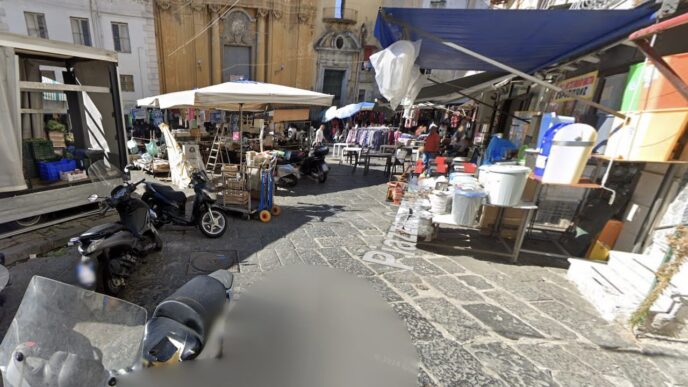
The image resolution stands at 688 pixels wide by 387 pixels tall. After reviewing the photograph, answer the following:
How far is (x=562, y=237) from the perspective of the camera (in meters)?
5.19

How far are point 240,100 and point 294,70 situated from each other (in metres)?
17.7

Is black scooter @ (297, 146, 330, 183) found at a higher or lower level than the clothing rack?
lower

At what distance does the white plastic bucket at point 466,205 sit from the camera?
407cm

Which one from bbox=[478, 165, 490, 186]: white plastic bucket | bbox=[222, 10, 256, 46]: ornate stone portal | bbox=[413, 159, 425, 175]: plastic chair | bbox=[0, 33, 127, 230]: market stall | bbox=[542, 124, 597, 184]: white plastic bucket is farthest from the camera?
bbox=[222, 10, 256, 46]: ornate stone portal

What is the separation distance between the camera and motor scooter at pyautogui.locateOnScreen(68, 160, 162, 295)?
3.05m

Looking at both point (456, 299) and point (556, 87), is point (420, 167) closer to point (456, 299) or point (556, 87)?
point (556, 87)

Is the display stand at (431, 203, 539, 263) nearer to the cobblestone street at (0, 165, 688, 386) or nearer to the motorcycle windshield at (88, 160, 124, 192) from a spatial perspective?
the cobblestone street at (0, 165, 688, 386)

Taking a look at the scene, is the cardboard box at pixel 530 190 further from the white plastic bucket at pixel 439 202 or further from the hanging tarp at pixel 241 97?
the hanging tarp at pixel 241 97

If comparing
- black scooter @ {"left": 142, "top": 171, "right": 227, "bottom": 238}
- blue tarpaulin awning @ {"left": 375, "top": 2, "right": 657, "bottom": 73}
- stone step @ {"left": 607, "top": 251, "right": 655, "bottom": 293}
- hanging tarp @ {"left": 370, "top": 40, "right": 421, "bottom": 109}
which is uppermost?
blue tarpaulin awning @ {"left": 375, "top": 2, "right": 657, "bottom": 73}

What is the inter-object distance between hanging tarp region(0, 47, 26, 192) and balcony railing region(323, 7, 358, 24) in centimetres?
2147

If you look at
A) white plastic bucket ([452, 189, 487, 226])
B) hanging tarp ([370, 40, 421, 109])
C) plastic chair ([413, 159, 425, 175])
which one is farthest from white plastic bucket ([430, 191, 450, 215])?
plastic chair ([413, 159, 425, 175])

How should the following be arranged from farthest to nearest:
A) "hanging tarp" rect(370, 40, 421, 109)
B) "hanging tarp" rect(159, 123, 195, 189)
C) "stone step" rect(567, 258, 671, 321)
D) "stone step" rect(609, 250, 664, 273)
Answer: "hanging tarp" rect(159, 123, 195, 189), "hanging tarp" rect(370, 40, 421, 109), "stone step" rect(609, 250, 664, 273), "stone step" rect(567, 258, 671, 321)

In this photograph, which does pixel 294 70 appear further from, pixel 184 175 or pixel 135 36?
pixel 184 175

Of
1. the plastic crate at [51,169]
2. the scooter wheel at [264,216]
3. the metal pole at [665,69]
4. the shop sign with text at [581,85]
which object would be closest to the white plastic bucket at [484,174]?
the shop sign with text at [581,85]
